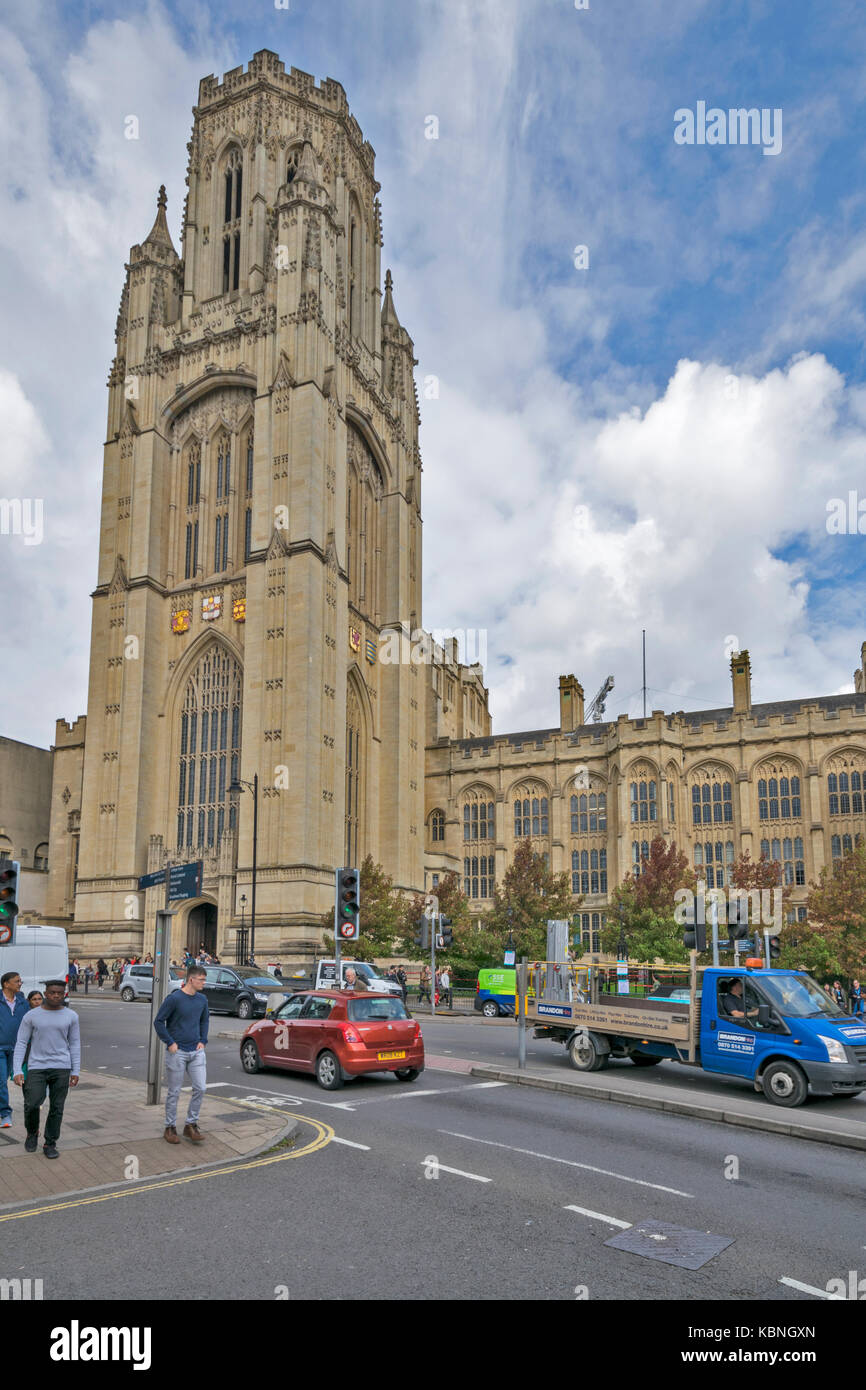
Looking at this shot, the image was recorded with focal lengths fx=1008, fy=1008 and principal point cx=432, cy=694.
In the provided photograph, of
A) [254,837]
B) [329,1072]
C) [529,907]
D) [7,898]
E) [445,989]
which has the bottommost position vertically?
[445,989]

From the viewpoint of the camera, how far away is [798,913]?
51594 mm

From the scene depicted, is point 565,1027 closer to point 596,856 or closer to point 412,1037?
point 412,1037

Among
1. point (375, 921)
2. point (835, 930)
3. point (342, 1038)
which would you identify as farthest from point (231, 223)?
point (342, 1038)

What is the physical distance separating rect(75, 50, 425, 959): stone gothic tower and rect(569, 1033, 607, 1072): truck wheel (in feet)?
98.1

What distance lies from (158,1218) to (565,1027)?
1025 centimetres

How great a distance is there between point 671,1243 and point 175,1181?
13.5 feet

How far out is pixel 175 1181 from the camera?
332 inches

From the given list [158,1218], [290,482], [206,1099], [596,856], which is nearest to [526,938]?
[596,856]

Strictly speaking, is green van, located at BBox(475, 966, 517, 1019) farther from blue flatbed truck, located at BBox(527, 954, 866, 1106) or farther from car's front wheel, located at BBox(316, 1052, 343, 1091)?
car's front wheel, located at BBox(316, 1052, 343, 1091)

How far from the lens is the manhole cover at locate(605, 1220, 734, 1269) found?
21.1 feet

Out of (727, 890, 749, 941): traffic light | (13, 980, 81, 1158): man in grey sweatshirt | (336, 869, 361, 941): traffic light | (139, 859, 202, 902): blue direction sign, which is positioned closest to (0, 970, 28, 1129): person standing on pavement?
(13, 980, 81, 1158): man in grey sweatshirt

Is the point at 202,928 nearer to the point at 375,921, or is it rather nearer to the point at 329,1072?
the point at 375,921

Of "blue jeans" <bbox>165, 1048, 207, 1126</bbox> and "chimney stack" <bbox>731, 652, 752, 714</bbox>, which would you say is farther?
"chimney stack" <bbox>731, 652, 752, 714</bbox>

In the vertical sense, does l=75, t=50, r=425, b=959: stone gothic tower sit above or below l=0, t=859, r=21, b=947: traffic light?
above
